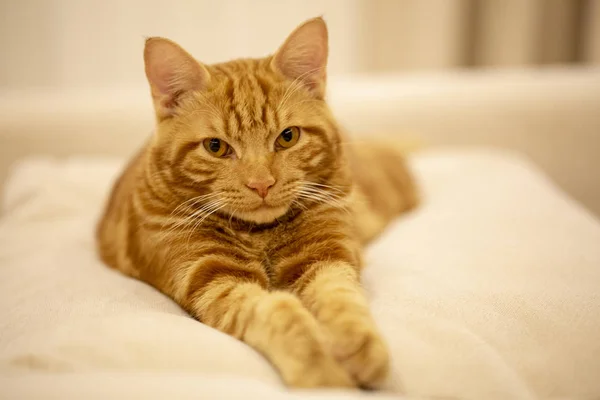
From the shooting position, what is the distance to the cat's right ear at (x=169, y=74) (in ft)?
4.40

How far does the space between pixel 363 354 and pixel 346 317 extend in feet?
0.32

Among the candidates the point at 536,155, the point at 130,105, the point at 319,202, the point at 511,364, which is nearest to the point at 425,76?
the point at 536,155

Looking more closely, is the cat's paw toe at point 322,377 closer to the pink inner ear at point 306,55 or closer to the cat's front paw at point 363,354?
the cat's front paw at point 363,354

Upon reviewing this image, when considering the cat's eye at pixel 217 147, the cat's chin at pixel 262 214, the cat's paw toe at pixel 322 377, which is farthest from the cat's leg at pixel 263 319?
the cat's eye at pixel 217 147

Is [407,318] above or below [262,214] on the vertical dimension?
below

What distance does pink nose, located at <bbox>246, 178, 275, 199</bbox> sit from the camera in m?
1.27

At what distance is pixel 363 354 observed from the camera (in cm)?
100

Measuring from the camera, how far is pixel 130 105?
2.84m

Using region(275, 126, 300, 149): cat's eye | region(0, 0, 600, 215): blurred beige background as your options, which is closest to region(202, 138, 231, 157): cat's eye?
region(275, 126, 300, 149): cat's eye

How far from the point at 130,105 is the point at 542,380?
2427 millimetres

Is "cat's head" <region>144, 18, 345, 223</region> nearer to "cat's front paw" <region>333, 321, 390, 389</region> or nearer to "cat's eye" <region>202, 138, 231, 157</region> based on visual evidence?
"cat's eye" <region>202, 138, 231, 157</region>

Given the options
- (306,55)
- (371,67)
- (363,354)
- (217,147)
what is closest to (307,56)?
(306,55)

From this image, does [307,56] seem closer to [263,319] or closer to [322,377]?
[263,319]

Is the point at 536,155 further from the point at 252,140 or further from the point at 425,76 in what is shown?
the point at 252,140
